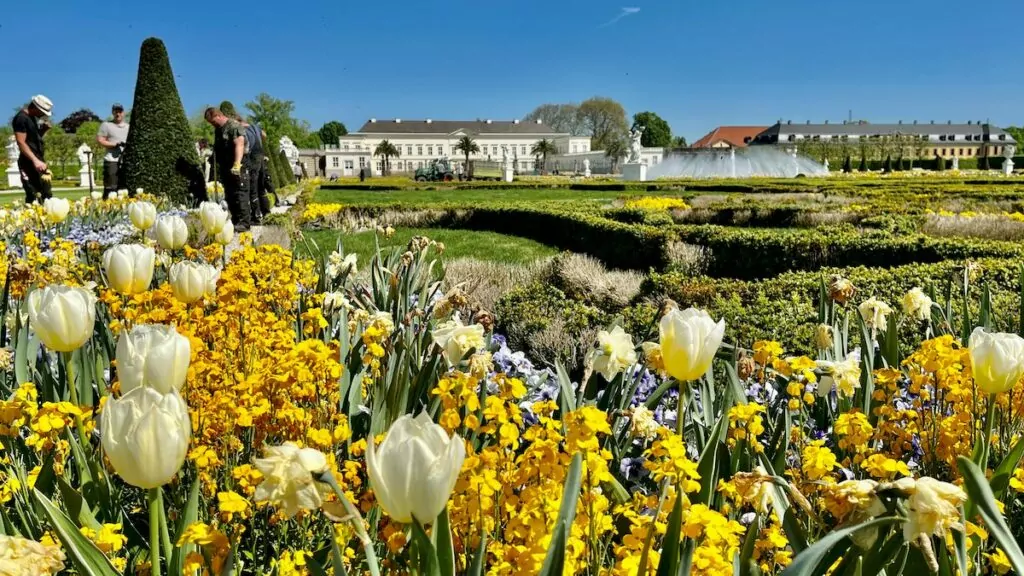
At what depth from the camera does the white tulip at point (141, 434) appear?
99 centimetres

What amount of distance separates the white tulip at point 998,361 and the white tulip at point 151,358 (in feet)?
5.12

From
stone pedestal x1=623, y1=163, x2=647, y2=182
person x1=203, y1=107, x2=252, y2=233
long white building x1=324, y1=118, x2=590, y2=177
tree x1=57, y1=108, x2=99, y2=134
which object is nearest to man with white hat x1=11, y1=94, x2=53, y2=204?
person x1=203, y1=107, x2=252, y2=233

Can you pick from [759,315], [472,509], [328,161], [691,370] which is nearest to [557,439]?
[472,509]

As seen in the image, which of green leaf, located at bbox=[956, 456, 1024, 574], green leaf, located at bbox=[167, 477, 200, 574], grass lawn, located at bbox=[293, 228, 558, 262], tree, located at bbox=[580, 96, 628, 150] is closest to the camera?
green leaf, located at bbox=[956, 456, 1024, 574]

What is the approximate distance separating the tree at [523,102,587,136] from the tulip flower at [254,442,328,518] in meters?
92.9

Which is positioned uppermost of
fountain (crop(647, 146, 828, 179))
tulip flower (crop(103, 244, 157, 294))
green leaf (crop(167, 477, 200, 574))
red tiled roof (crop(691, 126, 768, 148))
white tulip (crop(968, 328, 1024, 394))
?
red tiled roof (crop(691, 126, 768, 148))

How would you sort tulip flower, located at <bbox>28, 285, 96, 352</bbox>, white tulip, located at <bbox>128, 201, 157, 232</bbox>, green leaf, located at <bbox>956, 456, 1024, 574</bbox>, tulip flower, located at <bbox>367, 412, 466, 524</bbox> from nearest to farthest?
1. tulip flower, located at <bbox>367, 412, 466, 524</bbox>
2. green leaf, located at <bbox>956, 456, 1024, 574</bbox>
3. tulip flower, located at <bbox>28, 285, 96, 352</bbox>
4. white tulip, located at <bbox>128, 201, 157, 232</bbox>

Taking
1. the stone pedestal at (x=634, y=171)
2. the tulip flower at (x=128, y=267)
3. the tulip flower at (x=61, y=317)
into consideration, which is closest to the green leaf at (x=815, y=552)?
the tulip flower at (x=61, y=317)

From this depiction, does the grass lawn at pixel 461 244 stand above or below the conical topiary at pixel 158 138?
below

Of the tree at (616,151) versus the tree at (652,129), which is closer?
the tree at (616,151)

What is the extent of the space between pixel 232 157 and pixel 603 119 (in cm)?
8049

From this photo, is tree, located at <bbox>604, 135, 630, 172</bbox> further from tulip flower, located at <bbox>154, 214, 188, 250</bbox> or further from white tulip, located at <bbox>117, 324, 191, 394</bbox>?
white tulip, located at <bbox>117, 324, 191, 394</bbox>

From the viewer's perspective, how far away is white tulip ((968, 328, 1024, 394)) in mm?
1529

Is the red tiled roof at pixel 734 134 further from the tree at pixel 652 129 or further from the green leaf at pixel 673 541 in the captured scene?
the green leaf at pixel 673 541
